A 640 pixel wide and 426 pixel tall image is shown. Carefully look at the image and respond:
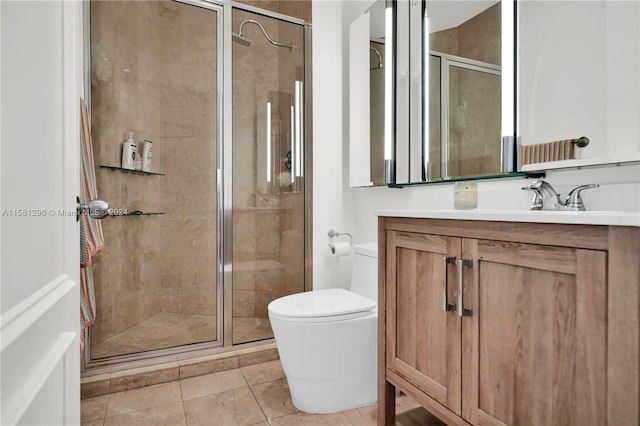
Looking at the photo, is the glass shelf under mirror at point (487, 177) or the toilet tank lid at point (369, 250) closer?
the glass shelf under mirror at point (487, 177)

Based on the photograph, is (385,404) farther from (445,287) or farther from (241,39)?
(241,39)

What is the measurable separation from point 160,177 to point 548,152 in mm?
2073

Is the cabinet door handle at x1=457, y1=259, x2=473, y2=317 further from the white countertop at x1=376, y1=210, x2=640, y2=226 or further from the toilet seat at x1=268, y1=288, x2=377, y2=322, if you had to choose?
the toilet seat at x1=268, y1=288, x2=377, y2=322

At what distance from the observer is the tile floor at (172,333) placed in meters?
2.00

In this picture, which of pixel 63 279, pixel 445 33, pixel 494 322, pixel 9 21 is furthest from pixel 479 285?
pixel 445 33

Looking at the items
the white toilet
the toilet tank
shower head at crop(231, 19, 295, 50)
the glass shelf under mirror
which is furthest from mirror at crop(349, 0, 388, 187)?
the white toilet

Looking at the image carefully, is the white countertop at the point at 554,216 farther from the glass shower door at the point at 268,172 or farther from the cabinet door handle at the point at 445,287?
the glass shower door at the point at 268,172

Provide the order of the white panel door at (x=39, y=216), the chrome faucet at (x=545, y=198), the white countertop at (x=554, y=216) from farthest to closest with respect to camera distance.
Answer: the chrome faucet at (x=545, y=198), the white countertop at (x=554, y=216), the white panel door at (x=39, y=216)

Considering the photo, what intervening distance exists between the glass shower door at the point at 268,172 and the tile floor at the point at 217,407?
20.2 inches

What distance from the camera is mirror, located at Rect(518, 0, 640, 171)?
3.46ft

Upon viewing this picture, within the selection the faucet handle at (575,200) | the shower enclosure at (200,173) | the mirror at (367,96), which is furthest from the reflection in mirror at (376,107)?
the faucet handle at (575,200)

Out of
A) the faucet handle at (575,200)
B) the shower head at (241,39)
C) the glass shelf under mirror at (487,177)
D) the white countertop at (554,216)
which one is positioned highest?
the shower head at (241,39)

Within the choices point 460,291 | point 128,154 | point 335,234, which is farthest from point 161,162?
point 460,291

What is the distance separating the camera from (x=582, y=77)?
1.16 metres
